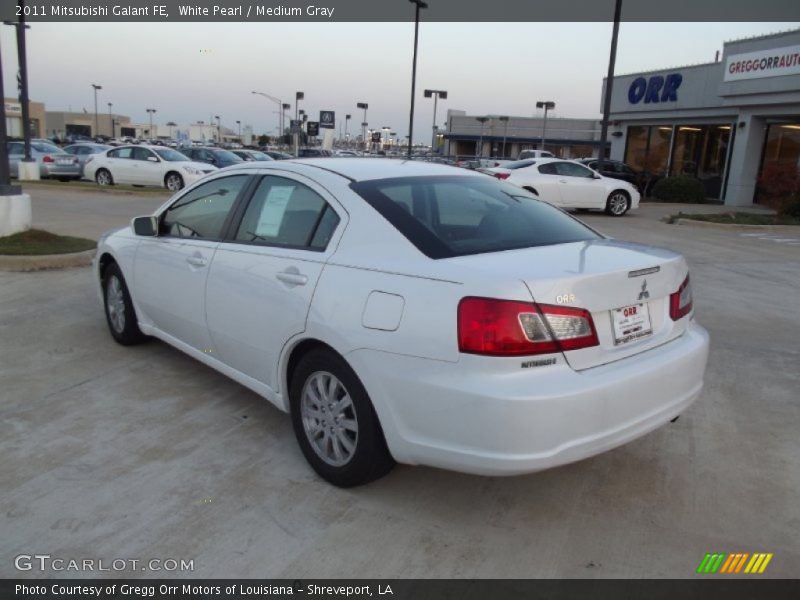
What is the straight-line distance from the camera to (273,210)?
13.0 feet

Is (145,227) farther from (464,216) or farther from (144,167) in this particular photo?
(144,167)

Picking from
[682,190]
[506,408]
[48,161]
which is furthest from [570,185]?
[48,161]

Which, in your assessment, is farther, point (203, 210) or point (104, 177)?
point (104, 177)

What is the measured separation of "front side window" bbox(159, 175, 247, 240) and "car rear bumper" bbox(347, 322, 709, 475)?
177 cm

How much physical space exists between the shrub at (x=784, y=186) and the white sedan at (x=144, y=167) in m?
16.3

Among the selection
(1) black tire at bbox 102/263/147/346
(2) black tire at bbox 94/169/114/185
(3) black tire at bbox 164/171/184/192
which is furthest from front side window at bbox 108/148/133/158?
(1) black tire at bbox 102/263/147/346

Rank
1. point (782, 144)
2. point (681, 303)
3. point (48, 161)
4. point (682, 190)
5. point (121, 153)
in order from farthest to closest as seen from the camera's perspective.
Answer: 1. point (682, 190)
2. point (48, 161)
3. point (782, 144)
4. point (121, 153)
5. point (681, 303)

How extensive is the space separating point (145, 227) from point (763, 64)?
2234 cm

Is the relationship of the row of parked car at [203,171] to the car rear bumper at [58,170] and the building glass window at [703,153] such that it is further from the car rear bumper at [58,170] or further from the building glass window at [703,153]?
the building glass window at [703,153]

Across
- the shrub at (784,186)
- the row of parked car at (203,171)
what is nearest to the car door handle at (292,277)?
the row of parked car at (203,171)

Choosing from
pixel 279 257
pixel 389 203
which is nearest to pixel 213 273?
pixel 279 257

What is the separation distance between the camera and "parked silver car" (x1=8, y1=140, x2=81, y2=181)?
23.0 metres

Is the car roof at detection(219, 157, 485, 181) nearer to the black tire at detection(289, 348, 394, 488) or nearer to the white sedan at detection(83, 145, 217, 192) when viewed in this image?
the black tire at detection(289, 348, 394, 488)
